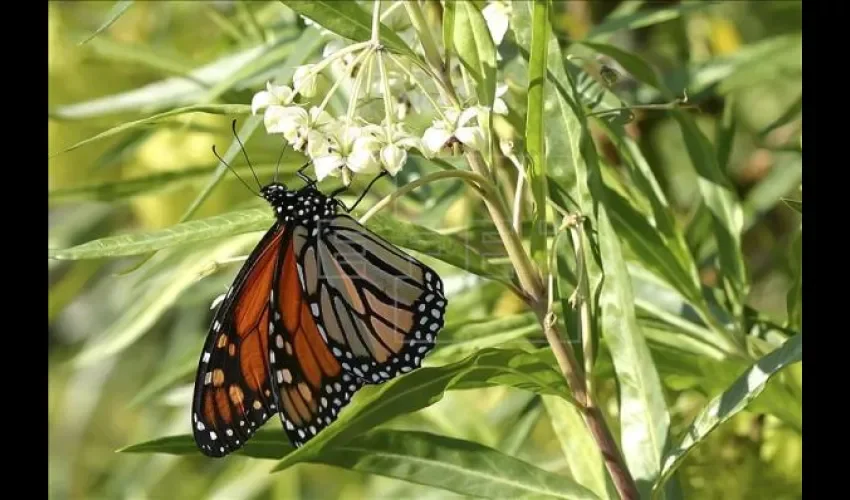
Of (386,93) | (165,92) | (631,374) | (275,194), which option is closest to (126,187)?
(165,92)

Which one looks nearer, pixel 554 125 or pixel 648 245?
pixel 554 125

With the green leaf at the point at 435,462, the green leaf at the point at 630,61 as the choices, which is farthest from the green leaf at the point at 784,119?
the green leaf at the point at 435,462

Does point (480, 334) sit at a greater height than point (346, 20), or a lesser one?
lesser

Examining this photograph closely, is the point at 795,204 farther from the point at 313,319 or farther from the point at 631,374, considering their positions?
the point at 313,319

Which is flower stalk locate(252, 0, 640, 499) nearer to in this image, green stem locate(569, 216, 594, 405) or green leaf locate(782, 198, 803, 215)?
green stem locate(569, 216, 594, 405)

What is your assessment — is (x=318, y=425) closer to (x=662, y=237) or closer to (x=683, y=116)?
(x=662, y=237)

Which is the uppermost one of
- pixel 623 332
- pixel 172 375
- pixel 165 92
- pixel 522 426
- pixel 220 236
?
pixel 165 92

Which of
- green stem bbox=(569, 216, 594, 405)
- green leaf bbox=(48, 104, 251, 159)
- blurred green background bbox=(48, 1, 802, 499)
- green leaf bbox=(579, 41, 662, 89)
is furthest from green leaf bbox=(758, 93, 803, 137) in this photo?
green leaf bbox=(48, 104, 251, 159)

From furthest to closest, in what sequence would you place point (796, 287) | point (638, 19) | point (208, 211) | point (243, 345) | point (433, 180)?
1. point (208, 211)
2. point (638, 19)
3. point (796, 287)
4. point (243, 345)
5. point (433, 180)
